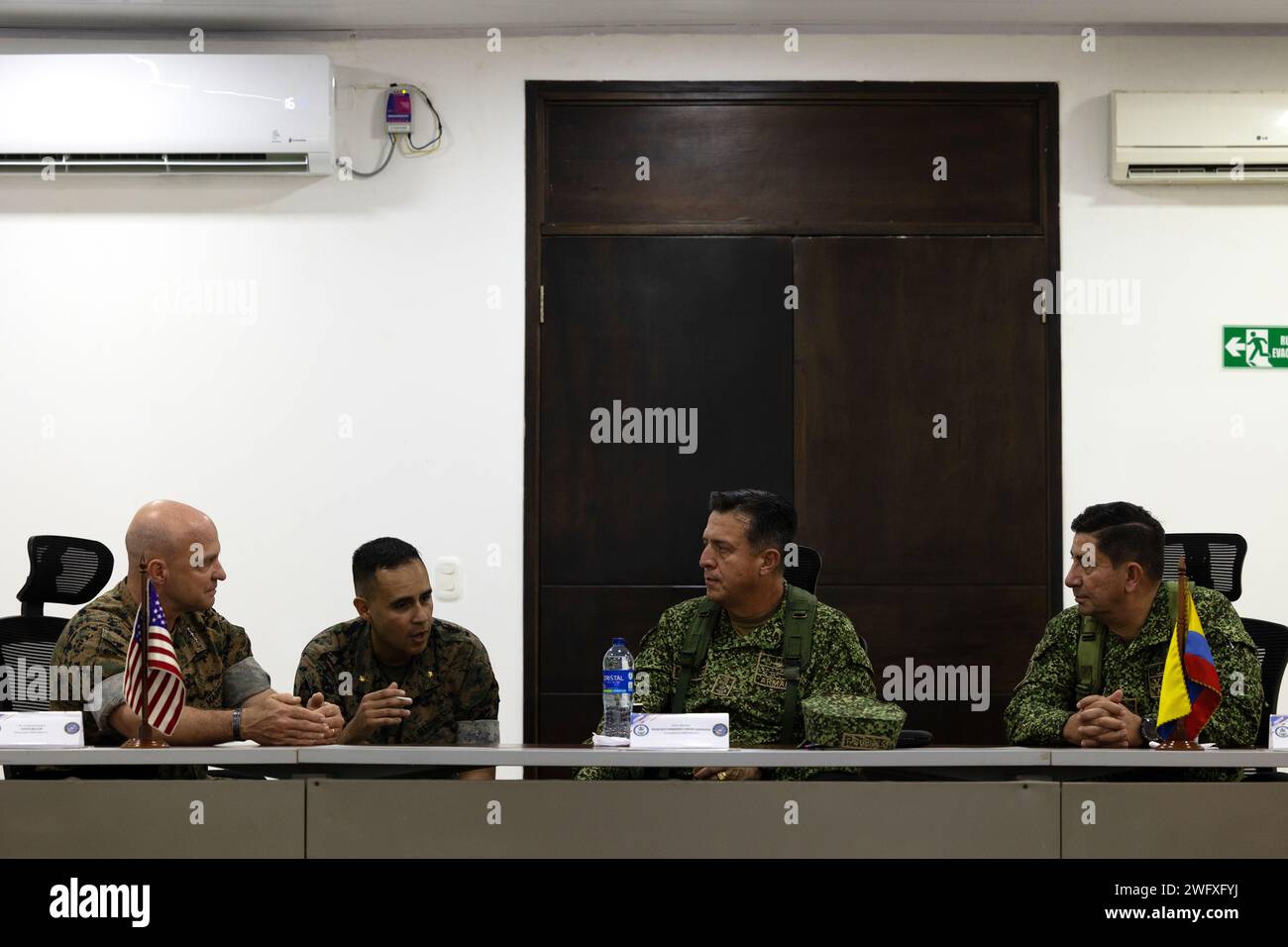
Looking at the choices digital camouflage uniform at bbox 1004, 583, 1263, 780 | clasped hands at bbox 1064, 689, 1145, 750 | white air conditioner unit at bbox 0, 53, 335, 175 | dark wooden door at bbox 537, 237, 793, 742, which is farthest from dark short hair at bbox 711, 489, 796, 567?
white air conditioner unit at bbox 0, 53, 335, 175

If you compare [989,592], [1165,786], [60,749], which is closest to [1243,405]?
[989,592]

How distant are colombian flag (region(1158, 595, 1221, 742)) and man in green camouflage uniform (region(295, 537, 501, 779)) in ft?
4.86

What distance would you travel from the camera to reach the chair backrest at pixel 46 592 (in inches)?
137

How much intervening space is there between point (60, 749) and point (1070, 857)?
1758 mm

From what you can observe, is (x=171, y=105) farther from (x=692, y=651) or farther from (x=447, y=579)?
(x=692, y=651)

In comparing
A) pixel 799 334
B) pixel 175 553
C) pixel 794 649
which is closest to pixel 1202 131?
pixel 799 334

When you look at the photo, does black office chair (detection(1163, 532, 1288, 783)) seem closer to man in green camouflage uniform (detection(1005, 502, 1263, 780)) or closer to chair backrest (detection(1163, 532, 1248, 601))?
chair backrest (detection(1163, 532, 1248, 601))

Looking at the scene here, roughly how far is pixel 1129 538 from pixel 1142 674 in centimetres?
31

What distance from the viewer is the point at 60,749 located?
7.93 feet

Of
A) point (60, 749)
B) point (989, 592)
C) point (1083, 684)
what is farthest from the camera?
point (989, 592)

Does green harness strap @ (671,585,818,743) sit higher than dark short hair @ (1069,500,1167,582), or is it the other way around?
dark short hair @ (1069,500,1167,582)

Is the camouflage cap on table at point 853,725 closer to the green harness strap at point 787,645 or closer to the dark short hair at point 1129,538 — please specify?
the green harness strap at point 787,645

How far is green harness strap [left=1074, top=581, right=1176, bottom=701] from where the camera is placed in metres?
3.07
